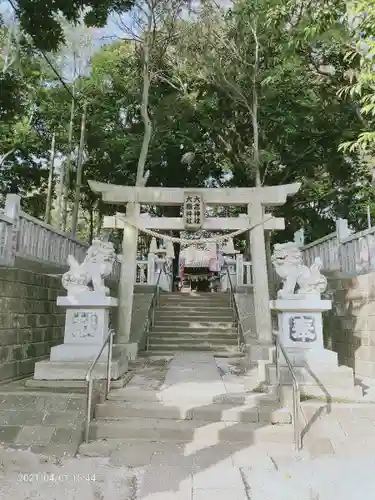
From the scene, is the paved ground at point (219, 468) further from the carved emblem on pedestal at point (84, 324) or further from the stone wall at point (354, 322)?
the stone wall at point (354, 322)

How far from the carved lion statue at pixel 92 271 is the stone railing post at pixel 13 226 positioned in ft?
3.23

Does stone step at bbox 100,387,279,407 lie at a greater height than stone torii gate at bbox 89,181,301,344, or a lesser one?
lesser

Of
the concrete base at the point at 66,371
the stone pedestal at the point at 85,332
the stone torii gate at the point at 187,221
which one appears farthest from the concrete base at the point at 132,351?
the concrete base at the point at 66,371

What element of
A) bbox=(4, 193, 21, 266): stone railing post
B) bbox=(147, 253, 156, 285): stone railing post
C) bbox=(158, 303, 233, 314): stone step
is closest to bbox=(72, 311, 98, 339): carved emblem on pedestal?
bbox=(4, 193, 21, 266): stone railing post

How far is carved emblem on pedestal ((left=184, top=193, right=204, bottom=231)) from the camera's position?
27.8 ft

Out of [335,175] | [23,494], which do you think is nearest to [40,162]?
[335,175]

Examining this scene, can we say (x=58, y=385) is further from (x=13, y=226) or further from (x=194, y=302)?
(x=194, y=302)

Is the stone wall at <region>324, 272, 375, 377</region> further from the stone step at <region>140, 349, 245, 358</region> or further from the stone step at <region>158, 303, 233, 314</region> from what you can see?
the stone step at <region>158, 303, 233, 314</region>

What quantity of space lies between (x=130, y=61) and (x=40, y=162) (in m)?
6.84

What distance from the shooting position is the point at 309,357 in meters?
5.53

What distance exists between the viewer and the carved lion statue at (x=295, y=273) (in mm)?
5902

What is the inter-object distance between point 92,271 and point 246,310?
5.43 metres

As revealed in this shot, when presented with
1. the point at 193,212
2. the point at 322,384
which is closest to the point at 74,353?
the point at 322,384

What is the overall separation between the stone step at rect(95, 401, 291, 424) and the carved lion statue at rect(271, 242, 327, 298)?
75.0 inches
